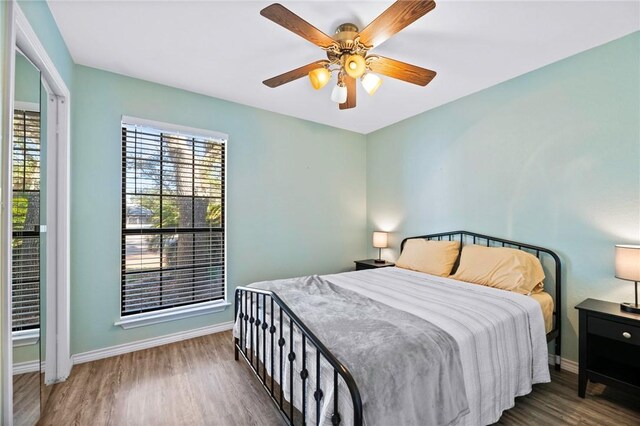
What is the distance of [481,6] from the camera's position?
6.14 feet

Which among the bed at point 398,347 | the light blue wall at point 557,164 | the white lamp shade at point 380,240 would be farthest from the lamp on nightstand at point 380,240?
the bed at point 398,347

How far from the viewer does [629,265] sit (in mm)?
1935

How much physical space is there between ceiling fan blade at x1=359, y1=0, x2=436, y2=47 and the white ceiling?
24 centimetres

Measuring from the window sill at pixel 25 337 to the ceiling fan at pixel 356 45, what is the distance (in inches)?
81.8

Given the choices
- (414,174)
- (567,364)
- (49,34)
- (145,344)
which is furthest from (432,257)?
(49,34)

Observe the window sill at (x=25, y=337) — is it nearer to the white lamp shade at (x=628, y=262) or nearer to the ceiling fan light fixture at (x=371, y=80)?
the ceiling fan light fixture at (x=371, y=80)

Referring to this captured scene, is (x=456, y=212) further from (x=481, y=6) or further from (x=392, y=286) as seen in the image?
(x=481, y=6)

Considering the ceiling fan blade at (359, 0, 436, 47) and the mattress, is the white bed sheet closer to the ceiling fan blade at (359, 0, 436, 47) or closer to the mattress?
the mattress

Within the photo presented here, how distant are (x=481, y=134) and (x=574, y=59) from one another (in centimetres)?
91

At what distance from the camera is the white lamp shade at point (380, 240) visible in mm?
4113

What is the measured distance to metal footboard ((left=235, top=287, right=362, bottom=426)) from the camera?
1222 mm

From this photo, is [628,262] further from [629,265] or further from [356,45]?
[356,45]

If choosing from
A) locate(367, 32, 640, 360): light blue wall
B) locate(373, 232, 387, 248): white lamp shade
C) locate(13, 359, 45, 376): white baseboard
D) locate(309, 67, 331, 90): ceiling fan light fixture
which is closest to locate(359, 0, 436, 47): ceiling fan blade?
locate(309, 67, 331, 90): ceiling fan light fixture

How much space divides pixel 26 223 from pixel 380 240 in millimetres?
3579
